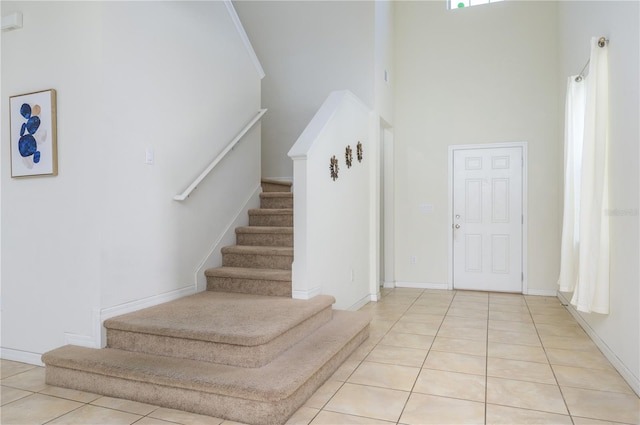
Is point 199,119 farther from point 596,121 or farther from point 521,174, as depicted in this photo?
point 521,174

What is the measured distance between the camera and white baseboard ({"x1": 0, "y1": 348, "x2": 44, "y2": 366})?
9.89 ft

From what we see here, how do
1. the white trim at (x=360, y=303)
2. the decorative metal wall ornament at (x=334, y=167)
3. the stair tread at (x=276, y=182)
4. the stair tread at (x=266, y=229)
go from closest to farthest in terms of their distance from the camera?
the decorative metal wall ornament at (x=334, y=167), the stair tread at (x=266, y=229), the white trim at (x=360, y=303), the stair tread at (x=276, y=182)

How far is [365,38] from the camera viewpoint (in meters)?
5.03

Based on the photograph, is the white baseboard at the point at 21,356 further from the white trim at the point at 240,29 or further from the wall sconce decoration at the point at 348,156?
the white trim at the point at 240,29

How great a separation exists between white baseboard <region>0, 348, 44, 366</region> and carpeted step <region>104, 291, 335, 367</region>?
649 mm

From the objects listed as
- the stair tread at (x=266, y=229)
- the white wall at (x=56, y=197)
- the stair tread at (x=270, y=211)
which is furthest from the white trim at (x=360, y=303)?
the white wall at (x=56, y=197)

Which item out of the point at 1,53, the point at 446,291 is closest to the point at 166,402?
the point at 1,53

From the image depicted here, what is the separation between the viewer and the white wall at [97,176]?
9.25 feet

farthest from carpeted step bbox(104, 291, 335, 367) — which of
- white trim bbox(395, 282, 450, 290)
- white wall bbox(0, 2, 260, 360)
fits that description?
white trim bbox(395, 282, 450, 290)

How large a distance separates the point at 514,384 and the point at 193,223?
2679 millimetres

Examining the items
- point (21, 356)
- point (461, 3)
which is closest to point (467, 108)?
point (461, 3)

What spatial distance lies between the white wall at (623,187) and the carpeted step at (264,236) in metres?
2.55

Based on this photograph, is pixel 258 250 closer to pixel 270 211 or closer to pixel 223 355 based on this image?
pixel 270 211

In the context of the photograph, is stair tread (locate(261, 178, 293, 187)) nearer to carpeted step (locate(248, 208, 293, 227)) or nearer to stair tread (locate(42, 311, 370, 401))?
carpeted step (locate(248, 208, 293, 227))
